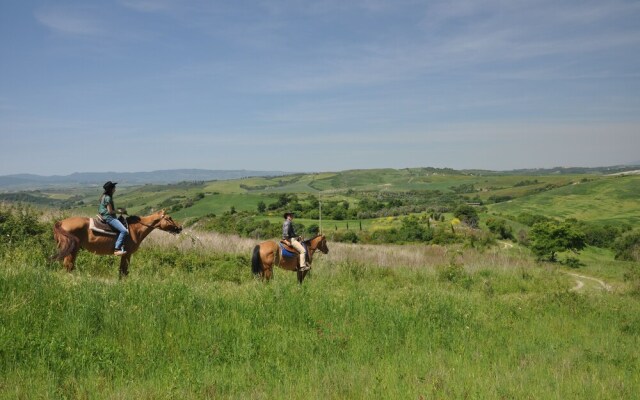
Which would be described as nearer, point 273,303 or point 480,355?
point 480,355

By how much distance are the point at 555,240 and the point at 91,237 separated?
1208 inches

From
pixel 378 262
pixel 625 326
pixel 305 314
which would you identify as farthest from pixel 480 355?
pixel 378 262

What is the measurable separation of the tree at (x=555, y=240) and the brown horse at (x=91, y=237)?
28.1 metres

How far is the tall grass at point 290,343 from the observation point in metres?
5.33

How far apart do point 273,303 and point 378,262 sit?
436 inches

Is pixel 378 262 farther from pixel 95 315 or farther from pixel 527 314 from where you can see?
pixel 95 315

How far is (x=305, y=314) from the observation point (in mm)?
8148

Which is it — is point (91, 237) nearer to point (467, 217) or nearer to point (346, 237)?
point (346, 237)

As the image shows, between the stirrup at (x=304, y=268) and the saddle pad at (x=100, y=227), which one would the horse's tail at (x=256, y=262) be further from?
the saddle pad at (x=100, y=227)

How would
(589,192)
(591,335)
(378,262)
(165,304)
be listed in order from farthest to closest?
1. (589,192)
2. (378,262)
3. (591,335)
4. (165,304)

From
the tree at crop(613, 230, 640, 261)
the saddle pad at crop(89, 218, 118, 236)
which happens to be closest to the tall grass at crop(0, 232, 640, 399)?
the saddle pad at crop(89, 218, 118, 236)

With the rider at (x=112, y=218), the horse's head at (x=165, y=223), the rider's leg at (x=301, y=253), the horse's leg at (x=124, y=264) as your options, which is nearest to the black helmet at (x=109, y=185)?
the rider at (x=112, y=218)

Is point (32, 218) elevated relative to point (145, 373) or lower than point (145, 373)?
elevated

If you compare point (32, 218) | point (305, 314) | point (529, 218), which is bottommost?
point (529, 218)
